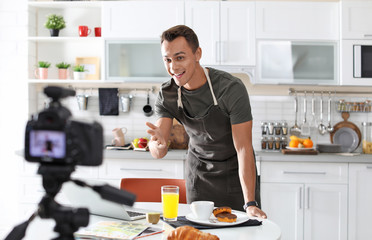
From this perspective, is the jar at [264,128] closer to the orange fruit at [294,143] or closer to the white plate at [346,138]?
the orange fruit at [294,143]

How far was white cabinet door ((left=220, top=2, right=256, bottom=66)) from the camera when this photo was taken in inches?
139

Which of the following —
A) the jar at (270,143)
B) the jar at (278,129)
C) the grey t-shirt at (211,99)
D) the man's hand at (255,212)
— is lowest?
the man's hand at (255,212)

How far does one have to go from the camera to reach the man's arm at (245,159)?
1.79 metres

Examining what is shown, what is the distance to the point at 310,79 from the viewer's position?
11.6ft

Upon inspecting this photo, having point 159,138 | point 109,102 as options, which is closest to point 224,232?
point 159,138

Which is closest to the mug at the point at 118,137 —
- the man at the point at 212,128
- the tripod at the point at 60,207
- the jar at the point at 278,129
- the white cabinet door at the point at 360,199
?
the jar at the point at 278,129

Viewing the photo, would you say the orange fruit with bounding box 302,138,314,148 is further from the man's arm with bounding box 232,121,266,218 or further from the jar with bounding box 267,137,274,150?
the man's arm with bounding box 232,121,266,218

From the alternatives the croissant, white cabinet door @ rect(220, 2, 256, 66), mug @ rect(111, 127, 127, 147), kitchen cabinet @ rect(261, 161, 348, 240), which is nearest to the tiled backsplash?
mug @ rect(111, 127, 127, 147)

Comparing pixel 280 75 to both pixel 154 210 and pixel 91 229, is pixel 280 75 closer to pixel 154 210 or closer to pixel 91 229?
pixel 154 210

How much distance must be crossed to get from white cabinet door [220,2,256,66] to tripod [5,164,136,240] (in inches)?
115

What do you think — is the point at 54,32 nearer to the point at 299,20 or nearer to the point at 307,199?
the point at 299,20

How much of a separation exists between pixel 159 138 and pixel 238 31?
222cm

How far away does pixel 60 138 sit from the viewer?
0.67 metres

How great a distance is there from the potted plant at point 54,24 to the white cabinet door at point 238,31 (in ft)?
4.68
